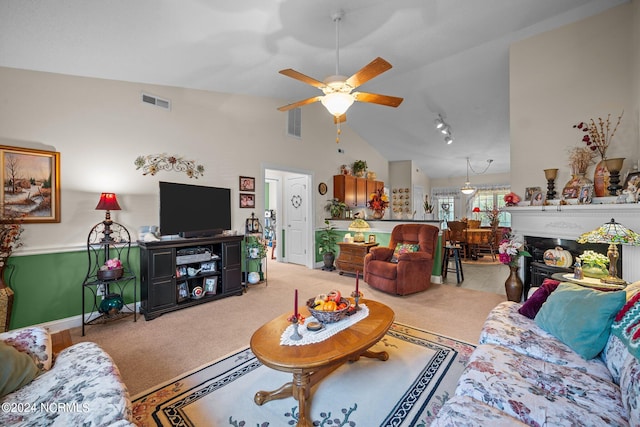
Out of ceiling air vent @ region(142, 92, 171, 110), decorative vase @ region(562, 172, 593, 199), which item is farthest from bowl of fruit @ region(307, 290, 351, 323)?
ceiling air vent @ region(142, 92, 171, 110)

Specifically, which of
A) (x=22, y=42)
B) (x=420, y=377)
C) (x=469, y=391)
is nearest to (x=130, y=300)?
(x=22, y=42)

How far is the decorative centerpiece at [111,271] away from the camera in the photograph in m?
2.91

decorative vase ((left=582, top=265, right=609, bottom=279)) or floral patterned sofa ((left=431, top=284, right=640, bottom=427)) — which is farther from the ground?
decorative vase ((left=582, top=265, right=609, bottom=279))

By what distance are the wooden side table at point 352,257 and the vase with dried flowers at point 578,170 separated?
112 inches

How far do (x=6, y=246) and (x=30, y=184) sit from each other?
0.63 m

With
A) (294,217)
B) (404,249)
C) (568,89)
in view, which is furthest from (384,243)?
(568,89)

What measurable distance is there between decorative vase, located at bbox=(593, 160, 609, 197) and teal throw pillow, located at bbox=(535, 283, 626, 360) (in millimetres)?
1940

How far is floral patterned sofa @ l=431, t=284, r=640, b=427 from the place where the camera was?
1083 mm

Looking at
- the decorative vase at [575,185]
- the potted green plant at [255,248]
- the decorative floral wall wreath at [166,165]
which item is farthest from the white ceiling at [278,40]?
the potted green plant at [255,248]

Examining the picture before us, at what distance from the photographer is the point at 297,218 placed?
606 centimetres

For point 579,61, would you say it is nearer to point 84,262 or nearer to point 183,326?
point 183,326

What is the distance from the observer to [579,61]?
3207mm

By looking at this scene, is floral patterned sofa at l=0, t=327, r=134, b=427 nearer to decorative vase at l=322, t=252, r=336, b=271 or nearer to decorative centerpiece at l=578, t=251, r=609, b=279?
decorative centerpiece at l=578, t=251, r=609, b=279

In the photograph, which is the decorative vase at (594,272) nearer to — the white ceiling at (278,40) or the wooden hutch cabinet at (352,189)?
the white ceiling at (278,40)
